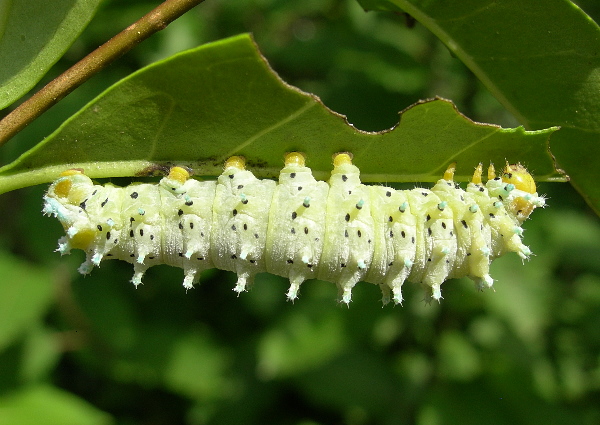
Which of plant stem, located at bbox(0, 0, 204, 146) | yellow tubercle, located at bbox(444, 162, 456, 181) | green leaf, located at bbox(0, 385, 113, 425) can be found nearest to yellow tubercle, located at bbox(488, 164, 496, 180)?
yellow tubercle, located at bbox(444, 162, 456, 181)

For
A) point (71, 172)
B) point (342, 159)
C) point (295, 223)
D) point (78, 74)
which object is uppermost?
point (78, 74)

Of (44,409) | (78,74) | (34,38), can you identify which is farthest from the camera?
(44,409)

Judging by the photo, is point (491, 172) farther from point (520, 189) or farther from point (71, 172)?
point (71, 172)

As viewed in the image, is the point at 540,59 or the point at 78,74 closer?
the point at 78,74

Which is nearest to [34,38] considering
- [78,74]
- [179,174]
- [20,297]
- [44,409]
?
[78,74]

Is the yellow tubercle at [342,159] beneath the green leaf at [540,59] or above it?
beneath

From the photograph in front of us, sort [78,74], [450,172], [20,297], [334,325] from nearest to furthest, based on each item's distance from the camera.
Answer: [78,74] < [450,172] < [20,297] < [334,325]

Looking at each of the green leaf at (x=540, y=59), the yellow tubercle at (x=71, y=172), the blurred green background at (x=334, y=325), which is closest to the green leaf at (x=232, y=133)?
the yellow tubercle at (x=71, y=172)

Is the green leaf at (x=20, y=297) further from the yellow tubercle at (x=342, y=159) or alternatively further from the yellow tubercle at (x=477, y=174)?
the yellow tubercle at (x=477, y=174)
